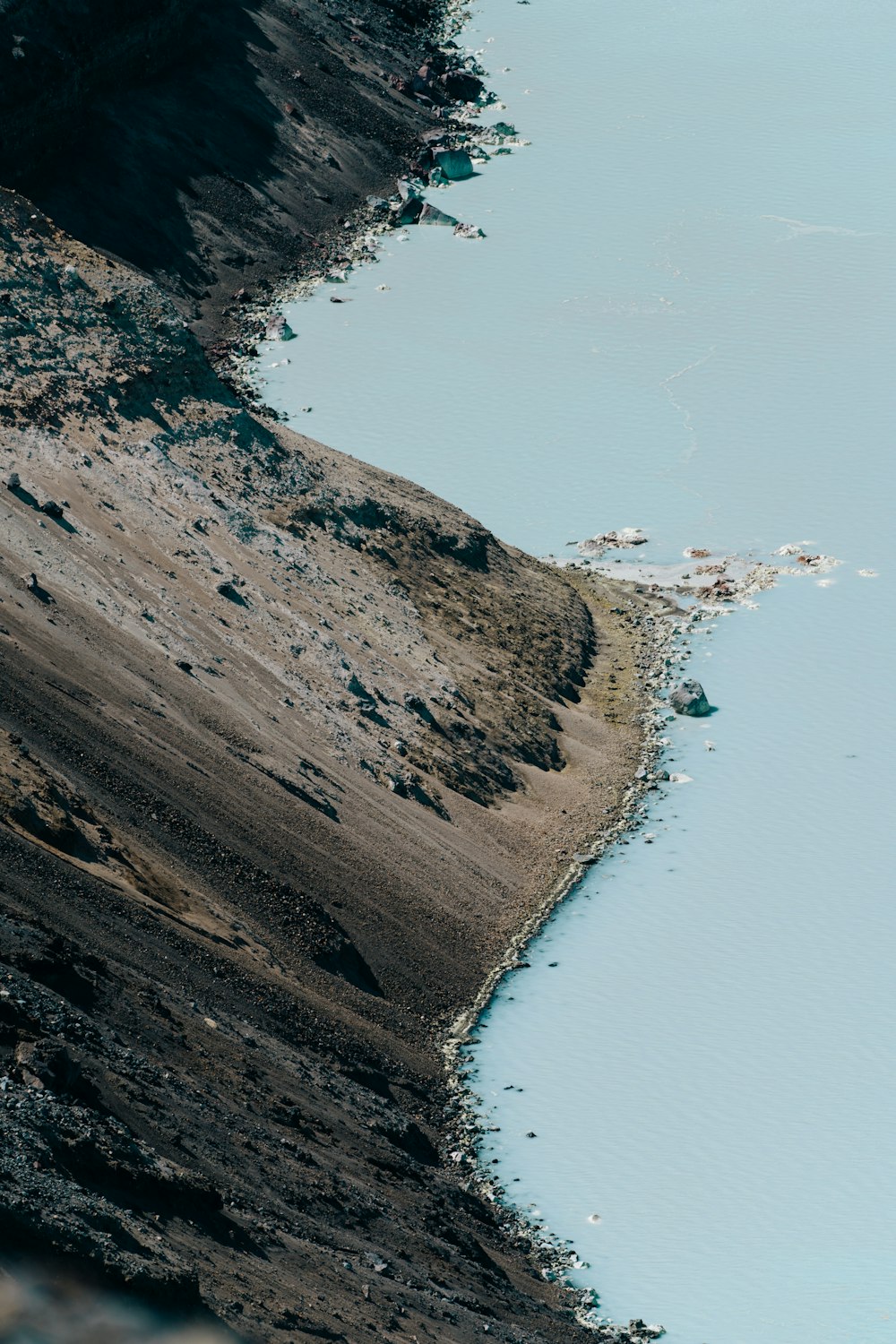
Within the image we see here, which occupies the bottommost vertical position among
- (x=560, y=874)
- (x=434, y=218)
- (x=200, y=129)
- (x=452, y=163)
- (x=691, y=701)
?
(x=560, y=874)

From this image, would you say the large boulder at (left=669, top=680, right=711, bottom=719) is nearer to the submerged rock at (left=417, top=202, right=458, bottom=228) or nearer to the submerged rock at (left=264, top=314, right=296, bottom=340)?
the submerged rock at (left=264, top=314, right=296, bottom=340)

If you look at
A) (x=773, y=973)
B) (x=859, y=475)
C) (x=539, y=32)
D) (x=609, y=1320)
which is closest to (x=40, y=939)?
(x=609, y=1320)

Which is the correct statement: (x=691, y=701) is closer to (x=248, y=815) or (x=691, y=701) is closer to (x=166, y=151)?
(x=248, y=815)

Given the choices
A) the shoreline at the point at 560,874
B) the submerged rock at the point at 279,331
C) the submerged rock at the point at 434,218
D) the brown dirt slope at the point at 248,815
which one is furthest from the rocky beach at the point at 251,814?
the submerged rock at the point at 434,218

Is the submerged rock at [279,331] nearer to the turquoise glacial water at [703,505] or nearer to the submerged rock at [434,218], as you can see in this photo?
the turquoise glacial water at [703,505]

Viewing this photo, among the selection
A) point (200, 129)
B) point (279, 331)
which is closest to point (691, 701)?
point (279, 331)
